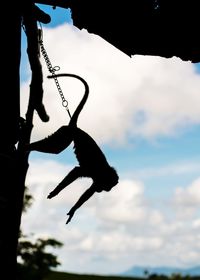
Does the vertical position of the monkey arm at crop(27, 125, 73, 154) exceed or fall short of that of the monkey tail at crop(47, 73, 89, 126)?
it falls short

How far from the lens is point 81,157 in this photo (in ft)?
14.6

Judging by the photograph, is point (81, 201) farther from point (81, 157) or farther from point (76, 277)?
point (76, 277)

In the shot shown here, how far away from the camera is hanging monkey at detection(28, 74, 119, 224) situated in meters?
4.18

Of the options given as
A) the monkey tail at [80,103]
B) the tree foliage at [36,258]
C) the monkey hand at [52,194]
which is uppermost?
the tree foliage at [36,258]

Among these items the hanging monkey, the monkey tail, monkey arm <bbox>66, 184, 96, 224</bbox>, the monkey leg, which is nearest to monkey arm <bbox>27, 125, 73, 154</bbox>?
the hanging monkey

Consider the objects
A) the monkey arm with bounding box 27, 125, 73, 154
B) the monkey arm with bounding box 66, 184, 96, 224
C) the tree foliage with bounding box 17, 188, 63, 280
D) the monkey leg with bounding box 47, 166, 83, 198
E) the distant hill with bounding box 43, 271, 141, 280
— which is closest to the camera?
the monkey arm with bounding box 27, 125, 73, 154

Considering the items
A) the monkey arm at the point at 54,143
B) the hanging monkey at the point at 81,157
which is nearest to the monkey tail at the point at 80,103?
the hanging monkey at the point at 81,157

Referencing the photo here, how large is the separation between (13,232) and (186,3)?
2742mm

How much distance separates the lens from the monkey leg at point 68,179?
4449 millimetres

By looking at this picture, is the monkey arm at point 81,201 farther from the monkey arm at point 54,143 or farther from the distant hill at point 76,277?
the distant hill at point 76,277

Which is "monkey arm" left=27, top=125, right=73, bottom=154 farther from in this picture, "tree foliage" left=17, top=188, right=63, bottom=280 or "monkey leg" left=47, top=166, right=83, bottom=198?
"tree foliage" left=17, top=188, right=63, bottom=280

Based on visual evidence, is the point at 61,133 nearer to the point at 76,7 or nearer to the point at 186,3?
the point at 76,7

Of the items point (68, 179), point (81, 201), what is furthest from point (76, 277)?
point (68, 179)

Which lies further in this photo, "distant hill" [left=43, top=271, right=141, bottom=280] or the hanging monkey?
"distant hill" [left=43, top=271, right=141, bottom=280]
